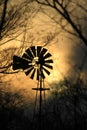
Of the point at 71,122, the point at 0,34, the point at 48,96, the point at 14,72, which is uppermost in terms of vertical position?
the point at 0,34

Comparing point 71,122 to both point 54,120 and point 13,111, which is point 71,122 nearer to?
point 54,120

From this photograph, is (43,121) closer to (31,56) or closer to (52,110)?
(52,110)

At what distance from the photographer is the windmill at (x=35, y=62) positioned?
436 inches

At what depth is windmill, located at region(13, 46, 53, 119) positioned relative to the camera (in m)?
11.1

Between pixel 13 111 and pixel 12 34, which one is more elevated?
pixel 12 34

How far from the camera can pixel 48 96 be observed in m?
11.6

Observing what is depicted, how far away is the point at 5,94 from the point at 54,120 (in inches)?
72.8

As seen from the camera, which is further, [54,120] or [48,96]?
[48,96]

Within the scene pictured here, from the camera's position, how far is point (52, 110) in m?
11.1

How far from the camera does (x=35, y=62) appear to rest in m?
11.1

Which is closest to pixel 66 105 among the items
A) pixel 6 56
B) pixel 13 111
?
pixel 13 111

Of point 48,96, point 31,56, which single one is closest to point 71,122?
point 48,96

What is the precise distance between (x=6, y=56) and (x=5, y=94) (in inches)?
45.1

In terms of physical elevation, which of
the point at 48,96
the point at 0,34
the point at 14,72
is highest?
the point at 0,34
